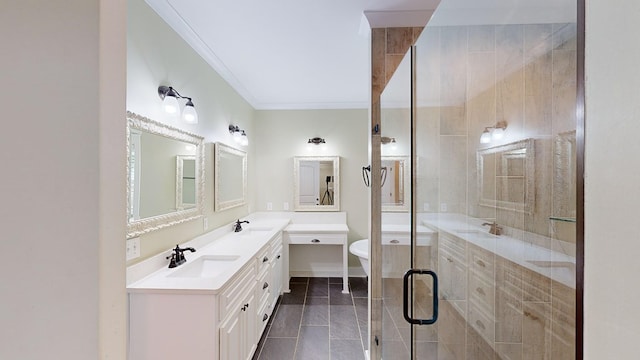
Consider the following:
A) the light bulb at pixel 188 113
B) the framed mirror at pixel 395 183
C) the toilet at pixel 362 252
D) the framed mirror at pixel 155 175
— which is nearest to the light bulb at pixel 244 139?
the framed mirror at pixel 155 175

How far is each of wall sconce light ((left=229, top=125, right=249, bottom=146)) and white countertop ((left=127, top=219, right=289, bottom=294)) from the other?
43.3 inches

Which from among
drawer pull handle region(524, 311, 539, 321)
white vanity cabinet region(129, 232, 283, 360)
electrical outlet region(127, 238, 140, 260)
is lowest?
white vanity cabinet region(129, 232, 283, 360)

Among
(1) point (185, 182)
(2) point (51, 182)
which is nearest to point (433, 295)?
(2) point (51, 182)

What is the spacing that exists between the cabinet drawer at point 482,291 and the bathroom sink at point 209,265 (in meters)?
1.53

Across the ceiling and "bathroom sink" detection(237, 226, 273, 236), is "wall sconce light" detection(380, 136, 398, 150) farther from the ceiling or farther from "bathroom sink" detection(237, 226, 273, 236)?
"bathroom sink" detection(237, 226, 273, 236)

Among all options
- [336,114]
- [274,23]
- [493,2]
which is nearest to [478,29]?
[493,2]

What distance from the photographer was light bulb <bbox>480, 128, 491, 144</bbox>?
1.06 m

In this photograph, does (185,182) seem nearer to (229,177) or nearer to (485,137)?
(229,177)

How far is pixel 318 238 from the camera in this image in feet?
11.6

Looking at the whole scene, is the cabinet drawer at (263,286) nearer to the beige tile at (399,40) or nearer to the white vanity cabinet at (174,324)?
the white vanity cabinet at (174,324)

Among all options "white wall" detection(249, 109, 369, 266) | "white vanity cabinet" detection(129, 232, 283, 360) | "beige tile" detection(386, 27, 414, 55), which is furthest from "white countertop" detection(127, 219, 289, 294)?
"beige tile" detection(386, 27, 414, 55)

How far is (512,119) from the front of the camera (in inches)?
38.1

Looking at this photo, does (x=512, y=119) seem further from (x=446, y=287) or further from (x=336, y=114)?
(x=336, y=114)

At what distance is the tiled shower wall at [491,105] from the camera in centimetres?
80
